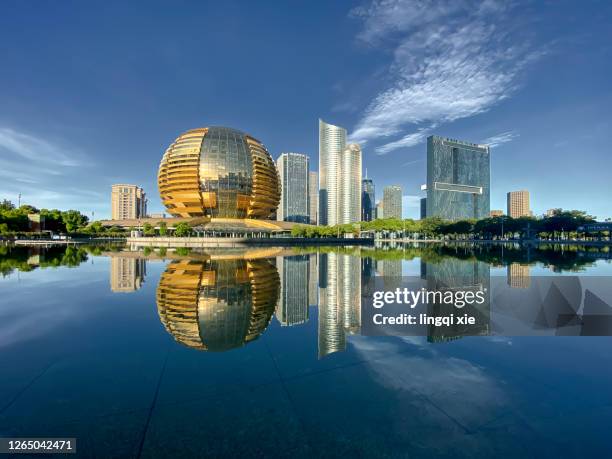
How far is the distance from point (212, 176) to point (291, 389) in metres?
105

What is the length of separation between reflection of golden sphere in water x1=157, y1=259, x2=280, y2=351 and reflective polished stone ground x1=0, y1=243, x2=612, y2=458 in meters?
0.10

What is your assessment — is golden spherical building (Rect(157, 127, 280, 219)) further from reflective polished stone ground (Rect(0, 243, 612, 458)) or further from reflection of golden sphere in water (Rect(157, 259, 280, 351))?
reflective polished stone ground (Rect(0, 243, 612, 458))

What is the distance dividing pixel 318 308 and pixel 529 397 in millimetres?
7328

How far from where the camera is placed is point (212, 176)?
10375cm

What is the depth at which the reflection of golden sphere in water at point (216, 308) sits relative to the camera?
8.41 m

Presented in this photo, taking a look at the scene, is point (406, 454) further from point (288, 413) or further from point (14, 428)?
point (14, 428)

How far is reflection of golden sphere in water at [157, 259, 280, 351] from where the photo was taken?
8406mm

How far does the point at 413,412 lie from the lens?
489 cm

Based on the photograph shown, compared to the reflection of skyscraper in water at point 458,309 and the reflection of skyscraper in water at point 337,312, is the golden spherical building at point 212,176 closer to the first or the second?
the reflection of skyscraper in water at point 337,312

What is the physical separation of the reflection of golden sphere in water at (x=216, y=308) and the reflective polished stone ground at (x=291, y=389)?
10cm

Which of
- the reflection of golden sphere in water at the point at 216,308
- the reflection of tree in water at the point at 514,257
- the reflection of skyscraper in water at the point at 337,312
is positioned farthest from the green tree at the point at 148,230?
the reflection of skyscraper in water at the point at 337,312

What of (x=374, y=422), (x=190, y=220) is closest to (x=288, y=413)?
(x=374, y=422)

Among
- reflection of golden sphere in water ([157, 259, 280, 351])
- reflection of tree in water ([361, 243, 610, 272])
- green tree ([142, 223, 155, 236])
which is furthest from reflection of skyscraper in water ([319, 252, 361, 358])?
green tree ([142, 223, 155, 236])

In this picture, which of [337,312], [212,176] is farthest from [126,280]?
[212,176]
